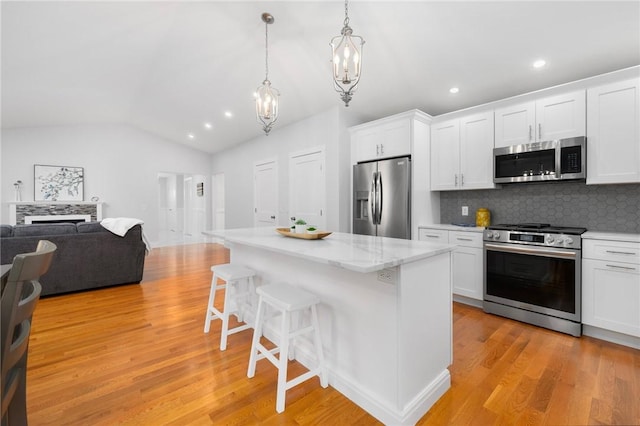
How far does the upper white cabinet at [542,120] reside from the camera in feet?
8.93

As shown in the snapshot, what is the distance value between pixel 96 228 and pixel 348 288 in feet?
12.5

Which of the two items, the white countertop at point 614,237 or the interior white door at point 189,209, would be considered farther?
the interior white door at point 189,209

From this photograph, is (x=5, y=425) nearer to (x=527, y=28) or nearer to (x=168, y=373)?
(x=168, y=373)

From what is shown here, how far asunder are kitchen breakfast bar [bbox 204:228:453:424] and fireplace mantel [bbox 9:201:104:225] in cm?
651

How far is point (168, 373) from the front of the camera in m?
2.00

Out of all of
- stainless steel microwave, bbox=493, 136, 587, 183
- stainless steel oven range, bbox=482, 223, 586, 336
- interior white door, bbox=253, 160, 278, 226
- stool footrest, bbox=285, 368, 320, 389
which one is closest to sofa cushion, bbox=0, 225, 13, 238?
interior white door, bbox=253, 160, 278, 226

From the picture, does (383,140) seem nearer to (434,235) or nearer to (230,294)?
(434,235)

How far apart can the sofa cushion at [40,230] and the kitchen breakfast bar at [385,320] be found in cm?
326

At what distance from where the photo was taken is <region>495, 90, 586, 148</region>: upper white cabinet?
2.72m

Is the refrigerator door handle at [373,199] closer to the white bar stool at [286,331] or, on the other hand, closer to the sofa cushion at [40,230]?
the white bar stool at [286,331]

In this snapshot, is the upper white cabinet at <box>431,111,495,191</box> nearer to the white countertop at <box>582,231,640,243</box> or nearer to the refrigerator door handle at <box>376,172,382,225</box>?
the refrigerator door handle at <box>376,172,382,225</box>

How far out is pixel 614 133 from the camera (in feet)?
8.27

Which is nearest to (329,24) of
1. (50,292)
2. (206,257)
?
(50,292)

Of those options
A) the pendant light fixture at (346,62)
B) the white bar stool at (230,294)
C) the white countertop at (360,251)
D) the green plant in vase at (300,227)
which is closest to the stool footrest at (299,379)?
the white countertop at (360,251)
